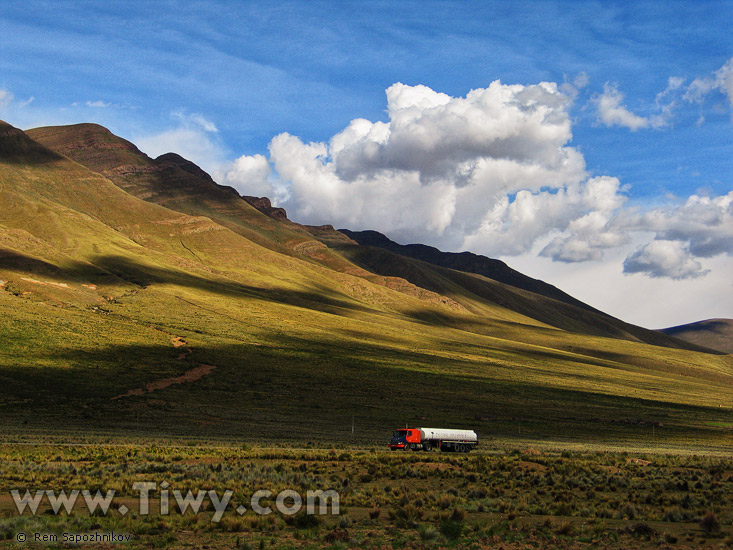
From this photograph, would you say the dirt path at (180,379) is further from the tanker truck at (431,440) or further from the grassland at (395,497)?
the tanker truck at (431,440)

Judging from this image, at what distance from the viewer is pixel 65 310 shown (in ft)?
361

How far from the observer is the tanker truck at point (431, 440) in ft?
144

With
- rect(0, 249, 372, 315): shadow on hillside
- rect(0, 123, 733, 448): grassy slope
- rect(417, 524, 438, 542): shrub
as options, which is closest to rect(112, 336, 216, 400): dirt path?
rect(0, 123, 733, 448): grassy slope

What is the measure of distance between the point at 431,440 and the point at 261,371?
48322 mm

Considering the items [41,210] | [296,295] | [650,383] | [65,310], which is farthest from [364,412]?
[41,210]

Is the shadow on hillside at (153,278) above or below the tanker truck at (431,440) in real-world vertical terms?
above

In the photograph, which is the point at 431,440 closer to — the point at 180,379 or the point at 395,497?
the point at 395,497

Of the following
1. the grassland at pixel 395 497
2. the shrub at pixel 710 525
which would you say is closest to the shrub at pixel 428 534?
the grassland at pixel 395 497

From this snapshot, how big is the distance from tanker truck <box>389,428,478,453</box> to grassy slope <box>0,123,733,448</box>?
28.4 ft

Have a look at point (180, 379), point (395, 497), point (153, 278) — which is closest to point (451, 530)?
point (395, 497)

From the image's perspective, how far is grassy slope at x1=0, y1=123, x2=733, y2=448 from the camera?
63.7 m

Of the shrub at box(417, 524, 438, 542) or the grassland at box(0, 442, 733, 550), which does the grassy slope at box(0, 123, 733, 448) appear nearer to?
the grassland at box(0, 442, 733, 550)

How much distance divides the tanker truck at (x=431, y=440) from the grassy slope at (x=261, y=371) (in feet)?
28.4

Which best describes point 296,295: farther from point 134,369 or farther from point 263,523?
point 263,523
